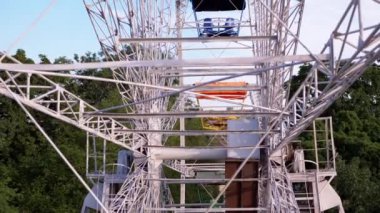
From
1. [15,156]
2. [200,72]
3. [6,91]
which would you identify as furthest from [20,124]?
[6,91]

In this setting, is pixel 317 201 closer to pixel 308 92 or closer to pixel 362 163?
pixel 308 92

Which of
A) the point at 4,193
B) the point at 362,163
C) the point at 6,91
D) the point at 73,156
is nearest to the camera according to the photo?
the point at 6,91

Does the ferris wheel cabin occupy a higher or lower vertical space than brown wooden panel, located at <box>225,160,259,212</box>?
higher

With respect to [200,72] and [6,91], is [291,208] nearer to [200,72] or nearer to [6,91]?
[200,72]

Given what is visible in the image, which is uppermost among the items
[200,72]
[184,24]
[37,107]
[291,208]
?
[184,24]

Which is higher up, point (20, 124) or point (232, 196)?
point (20, 124)

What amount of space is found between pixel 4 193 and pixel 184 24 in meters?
15.6

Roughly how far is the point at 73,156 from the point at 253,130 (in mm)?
22294

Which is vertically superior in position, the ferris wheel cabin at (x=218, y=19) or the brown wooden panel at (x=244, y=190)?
the ferris wheel cabin at (x=218, y=19)

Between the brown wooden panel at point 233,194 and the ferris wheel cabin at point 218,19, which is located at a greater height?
the ferris wheel cabin at point 218,19

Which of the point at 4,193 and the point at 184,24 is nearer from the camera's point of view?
the point at 184,24

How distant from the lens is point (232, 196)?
63.1 ft

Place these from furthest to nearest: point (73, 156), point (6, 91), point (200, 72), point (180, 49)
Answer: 1. point (73, 156)
2. point (180, 49)
3. point (200, 72)
4. point (6, 91)

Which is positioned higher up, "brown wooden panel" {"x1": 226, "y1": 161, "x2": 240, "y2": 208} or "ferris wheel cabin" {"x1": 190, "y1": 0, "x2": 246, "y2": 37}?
"ferris wheel cabin" {"x1": 190, "y1": 0, "x2": 246, "y2": 37}
